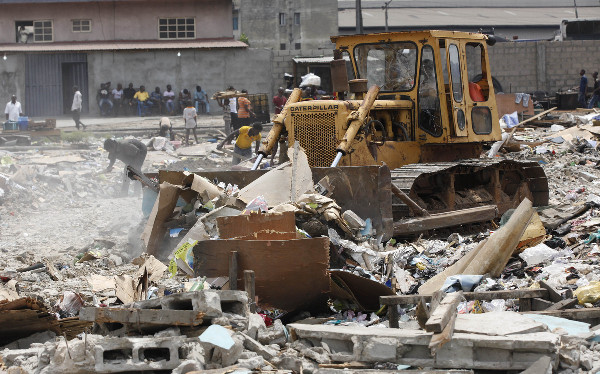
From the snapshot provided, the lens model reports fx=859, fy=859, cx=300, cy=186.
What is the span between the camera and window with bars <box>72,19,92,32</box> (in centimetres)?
3394

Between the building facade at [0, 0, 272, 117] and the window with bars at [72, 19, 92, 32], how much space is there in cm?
4

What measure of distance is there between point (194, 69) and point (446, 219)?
2366 centimetres

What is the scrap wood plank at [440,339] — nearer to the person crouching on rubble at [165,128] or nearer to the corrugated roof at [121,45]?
the person crouching on rubble at [165,128]

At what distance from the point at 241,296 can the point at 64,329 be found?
1419 mm

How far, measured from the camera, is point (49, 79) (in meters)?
33.0

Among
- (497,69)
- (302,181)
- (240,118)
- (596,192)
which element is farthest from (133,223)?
(497,69)

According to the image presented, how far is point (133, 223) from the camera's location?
11844 mm

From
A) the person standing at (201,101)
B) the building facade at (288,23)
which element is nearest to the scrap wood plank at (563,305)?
the person standing at (201,101)

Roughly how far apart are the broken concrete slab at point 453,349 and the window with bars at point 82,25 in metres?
30.6

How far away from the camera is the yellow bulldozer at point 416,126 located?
389 inches

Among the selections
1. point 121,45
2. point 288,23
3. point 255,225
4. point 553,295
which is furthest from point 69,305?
point 288,23

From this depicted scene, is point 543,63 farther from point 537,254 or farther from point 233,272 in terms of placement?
point 233,272

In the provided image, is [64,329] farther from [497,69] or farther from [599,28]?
[599,28]

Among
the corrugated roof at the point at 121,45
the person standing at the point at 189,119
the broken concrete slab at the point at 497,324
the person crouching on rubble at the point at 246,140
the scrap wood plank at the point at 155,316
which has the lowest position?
the broken concrete slab at the point at 497,324
